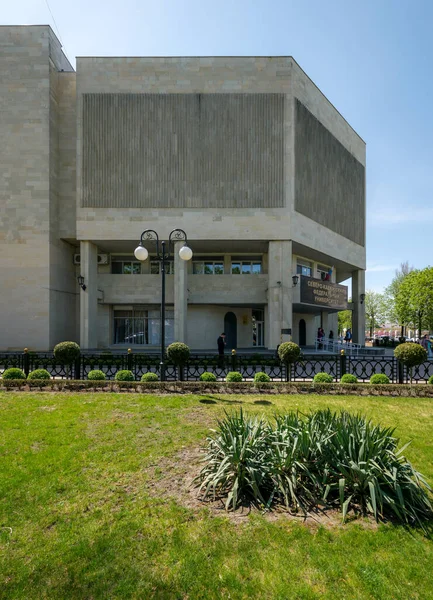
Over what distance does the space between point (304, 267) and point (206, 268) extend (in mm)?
9234

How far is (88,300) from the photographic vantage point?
23047 mm

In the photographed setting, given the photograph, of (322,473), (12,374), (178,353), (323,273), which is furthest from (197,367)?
(323,273)

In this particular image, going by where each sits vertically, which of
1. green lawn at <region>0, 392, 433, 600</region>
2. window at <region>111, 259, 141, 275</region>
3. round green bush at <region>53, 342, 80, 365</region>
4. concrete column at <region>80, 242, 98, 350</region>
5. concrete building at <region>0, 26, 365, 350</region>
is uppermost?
concrete building at <region>0, 26, 365, 350</region>

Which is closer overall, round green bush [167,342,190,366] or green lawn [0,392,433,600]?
green lawn [0,392,433,600]

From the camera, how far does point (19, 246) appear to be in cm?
2233

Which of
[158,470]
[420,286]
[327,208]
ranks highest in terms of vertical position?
[327,208]

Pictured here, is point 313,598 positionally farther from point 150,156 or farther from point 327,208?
point 327,208

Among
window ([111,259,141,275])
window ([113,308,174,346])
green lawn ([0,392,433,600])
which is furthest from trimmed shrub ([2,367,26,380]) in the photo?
window ([111,259,141,275])

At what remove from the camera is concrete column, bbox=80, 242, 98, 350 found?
74.8ft

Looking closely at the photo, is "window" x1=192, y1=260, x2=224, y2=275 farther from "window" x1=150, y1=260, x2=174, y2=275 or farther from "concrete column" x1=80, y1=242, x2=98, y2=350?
"concrete column" x1=80, y1=242, x2=98, y2=350

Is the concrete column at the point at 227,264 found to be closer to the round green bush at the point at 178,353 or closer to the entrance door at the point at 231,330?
the entrance door at the point at 231,330

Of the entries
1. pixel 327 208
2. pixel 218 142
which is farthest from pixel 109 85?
pixel 327 208

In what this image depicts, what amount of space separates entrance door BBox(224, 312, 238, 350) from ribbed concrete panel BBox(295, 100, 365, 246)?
10.4m

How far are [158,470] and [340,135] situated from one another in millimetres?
32878
